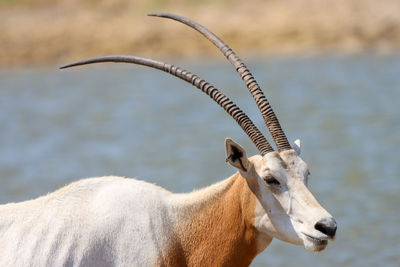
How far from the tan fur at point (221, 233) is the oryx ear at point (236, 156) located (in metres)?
0.16

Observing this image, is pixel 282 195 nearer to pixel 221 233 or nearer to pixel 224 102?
pixel 221 233

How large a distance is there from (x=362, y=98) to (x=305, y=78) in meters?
4.37

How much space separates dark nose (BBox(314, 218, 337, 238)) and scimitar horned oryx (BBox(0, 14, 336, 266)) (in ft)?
0.29

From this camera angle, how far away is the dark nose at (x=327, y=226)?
20.0 feet

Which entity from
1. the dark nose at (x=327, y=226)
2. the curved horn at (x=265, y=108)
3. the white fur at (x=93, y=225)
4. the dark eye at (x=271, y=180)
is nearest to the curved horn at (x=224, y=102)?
the curved horn at (x=265, y=108)

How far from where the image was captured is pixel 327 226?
6.10 meters

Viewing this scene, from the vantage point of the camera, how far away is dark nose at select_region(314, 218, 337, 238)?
6101mm

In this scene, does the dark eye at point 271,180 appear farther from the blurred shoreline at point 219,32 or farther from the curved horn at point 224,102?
the blurred shoreline at point 219,32

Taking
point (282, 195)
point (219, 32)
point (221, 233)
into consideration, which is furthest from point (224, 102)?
point (219, 32)

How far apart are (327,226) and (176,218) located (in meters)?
1.48

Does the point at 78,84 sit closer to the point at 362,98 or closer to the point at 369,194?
the point at 362,98

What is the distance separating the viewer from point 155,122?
2508 cm

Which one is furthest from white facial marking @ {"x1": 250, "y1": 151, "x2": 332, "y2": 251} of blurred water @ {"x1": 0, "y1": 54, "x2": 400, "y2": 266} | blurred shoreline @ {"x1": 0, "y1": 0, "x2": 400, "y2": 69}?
blurred shoreline @ {"x1": 0, "y1": 0, "x2": 400, "y2": 69}

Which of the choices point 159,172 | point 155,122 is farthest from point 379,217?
point 155,122
